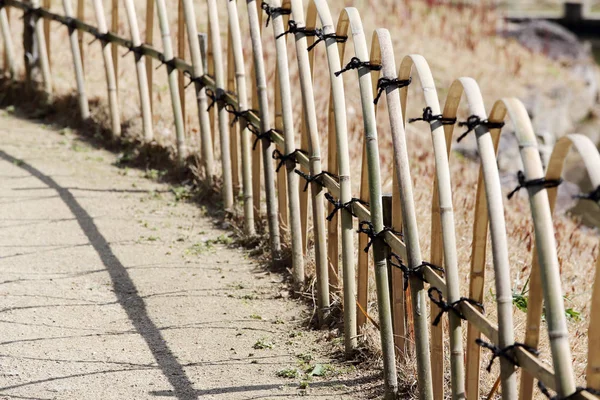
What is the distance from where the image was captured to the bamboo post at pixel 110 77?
5191 mm

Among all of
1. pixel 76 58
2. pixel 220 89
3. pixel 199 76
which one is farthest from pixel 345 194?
pixel 76 58

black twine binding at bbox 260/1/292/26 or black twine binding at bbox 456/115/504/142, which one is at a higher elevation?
black twine binding at bbox 260/1/292/26

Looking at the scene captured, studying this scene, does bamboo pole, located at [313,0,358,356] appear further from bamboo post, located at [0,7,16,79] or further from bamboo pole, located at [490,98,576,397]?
bamboo post, located at [0,7,16,79]

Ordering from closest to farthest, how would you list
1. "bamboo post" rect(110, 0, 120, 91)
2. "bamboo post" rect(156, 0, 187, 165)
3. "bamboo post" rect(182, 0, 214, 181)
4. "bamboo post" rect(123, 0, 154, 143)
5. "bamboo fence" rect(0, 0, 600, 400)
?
"bamboo fence" rect(0, 0, 600, 400) < "bamboo post" rect(182, 0, 214, 181) < "bamboo post" rect(156, 0, 187, 165) < "bamboo post" rect(123, 0, 154, 143) < "bamboo post" rect(110, 0, 120, 91)

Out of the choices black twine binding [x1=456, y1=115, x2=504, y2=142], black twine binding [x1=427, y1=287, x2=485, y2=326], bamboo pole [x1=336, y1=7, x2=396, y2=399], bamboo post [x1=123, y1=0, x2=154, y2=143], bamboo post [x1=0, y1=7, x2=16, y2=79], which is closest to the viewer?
black twine binding [x1=456, y1=115, x2=504, y2=142]

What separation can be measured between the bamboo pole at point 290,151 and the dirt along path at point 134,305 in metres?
0.15

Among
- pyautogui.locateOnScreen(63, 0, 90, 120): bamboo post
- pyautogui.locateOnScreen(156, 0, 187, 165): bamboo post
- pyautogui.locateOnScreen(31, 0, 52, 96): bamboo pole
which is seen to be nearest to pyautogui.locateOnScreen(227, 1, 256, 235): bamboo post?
pyautogui.locateOnScreen(156, 0, 187, 165): bamboo post

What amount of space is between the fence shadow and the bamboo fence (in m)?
0.63

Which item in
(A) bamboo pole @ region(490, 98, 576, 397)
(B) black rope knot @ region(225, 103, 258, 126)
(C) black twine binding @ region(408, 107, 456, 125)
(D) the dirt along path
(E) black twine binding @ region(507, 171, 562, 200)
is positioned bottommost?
(D) the dirt along path

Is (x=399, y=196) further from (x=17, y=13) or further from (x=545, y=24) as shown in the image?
(x=545, y=24)

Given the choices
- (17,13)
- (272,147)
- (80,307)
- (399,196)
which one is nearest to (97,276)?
(80,307)

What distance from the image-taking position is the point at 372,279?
3.60 m

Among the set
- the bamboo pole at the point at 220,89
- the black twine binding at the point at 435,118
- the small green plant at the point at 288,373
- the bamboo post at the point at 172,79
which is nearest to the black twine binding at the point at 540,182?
the black twine binding at the point at 435,118

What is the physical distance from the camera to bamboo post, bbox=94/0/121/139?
5.19 meters
